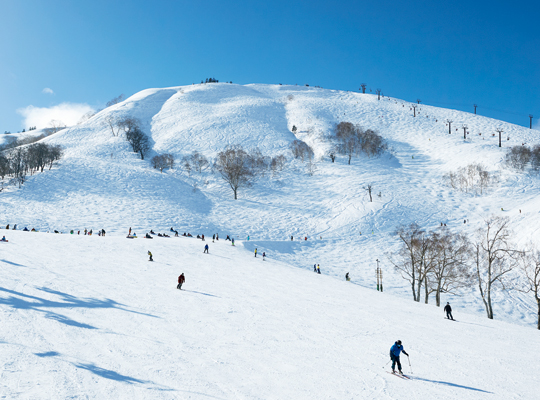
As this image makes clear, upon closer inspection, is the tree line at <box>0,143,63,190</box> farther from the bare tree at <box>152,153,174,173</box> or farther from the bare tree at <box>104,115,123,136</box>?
the bare tree at <box>104,115,123,136</box>

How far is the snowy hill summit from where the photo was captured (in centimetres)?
4404

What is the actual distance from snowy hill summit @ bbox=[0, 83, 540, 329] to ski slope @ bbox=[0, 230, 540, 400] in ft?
60.5

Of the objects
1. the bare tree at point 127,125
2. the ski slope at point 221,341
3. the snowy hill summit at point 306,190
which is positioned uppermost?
the bare tree at point 127,125

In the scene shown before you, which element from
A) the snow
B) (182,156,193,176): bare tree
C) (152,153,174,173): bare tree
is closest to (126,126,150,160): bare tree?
the snow

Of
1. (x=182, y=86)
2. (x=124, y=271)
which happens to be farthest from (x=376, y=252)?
(x=182, y=86)

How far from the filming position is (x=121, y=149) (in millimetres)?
88750

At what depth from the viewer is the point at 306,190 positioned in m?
69.7

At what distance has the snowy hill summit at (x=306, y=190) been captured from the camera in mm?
44044

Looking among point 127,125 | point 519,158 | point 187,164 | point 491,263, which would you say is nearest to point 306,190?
point 187,164

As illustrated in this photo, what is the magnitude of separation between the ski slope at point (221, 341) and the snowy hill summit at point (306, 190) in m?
18.4

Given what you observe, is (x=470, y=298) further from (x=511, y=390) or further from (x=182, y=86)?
(x=182, y=86)

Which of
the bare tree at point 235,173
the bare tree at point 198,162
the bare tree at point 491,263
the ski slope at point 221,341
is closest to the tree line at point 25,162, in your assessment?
the bare tree at point 198,162

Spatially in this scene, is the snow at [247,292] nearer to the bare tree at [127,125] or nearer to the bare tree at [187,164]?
the bare tree at [187,164]

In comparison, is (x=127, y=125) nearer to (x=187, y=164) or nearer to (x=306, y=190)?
(x=187, y=164)
